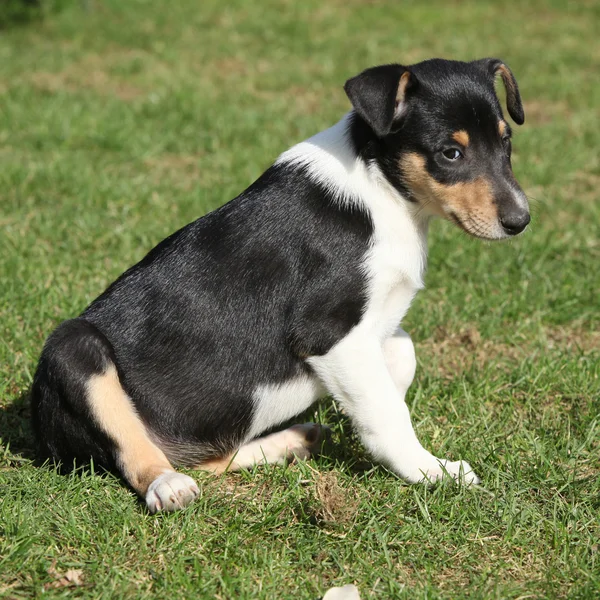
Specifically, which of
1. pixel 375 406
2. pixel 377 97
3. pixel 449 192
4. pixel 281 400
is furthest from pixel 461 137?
pixel 281 400

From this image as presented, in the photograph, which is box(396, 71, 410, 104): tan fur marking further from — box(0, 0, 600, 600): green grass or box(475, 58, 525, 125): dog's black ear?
box(0, 0, 600, 600): green grass

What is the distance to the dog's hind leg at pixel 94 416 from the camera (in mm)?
3936

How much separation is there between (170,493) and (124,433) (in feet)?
1.16

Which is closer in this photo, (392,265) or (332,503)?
(332,503)

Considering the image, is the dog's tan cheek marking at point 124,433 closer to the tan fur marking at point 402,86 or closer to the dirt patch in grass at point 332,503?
the dirt patch in grass at point 332,503

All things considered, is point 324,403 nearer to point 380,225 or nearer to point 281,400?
point 281,400

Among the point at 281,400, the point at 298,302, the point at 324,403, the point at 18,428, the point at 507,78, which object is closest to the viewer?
the point at 298,302

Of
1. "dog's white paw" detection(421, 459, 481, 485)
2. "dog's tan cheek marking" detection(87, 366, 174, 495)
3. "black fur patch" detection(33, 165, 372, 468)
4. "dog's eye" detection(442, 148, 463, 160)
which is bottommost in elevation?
"dog's white paw" detection(421, 459, 481, 485)

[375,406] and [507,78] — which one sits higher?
[507,78]

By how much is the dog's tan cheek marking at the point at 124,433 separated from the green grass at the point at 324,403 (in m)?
0.14

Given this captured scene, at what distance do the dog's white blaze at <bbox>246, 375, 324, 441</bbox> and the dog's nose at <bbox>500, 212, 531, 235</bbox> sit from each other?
3.57 feet

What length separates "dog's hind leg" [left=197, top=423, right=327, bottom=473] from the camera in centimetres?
434

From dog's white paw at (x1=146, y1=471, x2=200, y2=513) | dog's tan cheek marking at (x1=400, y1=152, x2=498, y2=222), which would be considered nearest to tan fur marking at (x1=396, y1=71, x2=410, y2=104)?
dog's tan cheek marking at (x1=400, y1=152, x2=498, y2=222)

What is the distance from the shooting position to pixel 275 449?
14.4ft
